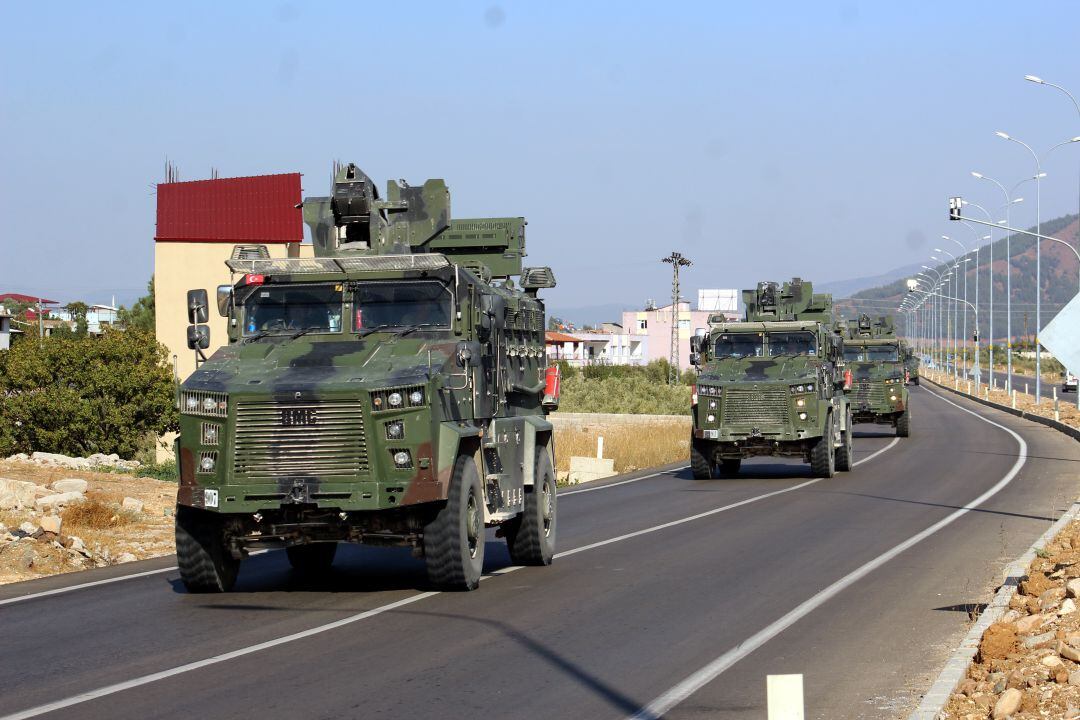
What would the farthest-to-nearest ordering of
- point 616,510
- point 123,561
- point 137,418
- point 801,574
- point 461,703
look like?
point 137,418, point 616,510, point 123,561, point 801,574, point 461,703

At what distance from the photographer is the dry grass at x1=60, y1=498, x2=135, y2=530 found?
19.0 m

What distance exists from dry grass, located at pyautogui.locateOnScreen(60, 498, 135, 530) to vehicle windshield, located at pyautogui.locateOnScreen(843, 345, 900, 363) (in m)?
29.8

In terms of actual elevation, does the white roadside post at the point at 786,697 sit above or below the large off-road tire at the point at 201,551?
above

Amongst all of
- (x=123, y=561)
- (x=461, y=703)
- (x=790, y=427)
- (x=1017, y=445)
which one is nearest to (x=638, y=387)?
(x=1017, y=445)

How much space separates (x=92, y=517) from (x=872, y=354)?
30.9 m

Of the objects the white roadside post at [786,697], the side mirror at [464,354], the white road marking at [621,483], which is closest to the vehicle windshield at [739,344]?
the white road marking at [621,483]

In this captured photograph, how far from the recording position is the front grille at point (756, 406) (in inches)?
A: 1067

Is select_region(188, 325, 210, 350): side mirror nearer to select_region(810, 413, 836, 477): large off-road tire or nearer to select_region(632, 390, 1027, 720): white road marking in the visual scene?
select_region(632, 390, 1027, 720): white road marking

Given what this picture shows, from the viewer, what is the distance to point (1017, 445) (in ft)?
131

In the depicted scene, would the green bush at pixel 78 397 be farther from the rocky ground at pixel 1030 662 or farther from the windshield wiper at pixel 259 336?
the rocky ground at pixel 1030 662

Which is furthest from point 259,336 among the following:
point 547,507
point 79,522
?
point 79,522

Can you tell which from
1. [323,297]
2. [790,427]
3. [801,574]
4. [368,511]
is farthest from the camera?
[790,427]

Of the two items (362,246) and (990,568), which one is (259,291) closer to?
(362,246)

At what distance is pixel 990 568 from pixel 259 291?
301 inches
